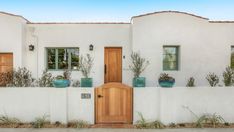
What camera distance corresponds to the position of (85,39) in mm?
12172

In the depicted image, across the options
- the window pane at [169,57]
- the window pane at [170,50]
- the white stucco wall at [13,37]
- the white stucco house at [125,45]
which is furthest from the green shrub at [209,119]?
the white stucco wall at [13,37]

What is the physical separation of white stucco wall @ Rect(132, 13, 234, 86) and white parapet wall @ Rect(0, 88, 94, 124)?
4.80 meters

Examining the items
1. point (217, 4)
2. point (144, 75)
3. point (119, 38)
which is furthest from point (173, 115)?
point (217, 4)

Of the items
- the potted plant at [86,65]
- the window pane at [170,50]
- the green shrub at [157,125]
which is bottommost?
the green shrub at [157,125]

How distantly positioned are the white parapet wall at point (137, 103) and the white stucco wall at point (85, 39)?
467 centimetres

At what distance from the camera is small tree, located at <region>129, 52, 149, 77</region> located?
10812mm

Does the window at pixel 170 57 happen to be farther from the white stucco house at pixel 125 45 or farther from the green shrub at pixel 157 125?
the green shrub at pixel 157 125

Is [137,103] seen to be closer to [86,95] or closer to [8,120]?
[86,95]

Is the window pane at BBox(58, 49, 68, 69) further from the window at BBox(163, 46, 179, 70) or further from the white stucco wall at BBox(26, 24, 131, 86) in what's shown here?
the window at BBox(163, 46, 179, 70)

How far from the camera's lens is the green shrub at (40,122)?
7.26 metres

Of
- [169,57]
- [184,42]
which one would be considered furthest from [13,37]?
[184,42]

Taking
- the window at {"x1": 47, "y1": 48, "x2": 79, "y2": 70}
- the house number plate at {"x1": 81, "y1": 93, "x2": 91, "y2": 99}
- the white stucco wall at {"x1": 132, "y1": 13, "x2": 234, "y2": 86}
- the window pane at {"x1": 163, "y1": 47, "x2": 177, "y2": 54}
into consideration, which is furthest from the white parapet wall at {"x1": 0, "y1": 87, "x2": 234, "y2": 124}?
the window at {"x1": 47, "y1": 48, "x2": 79, "y2": 70}

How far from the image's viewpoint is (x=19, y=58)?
11773 millimetres

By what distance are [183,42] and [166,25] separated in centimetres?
129
